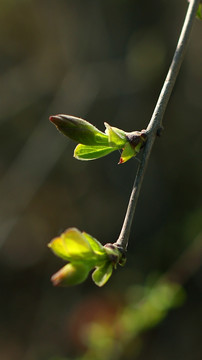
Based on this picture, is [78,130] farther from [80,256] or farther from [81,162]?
[81,162]

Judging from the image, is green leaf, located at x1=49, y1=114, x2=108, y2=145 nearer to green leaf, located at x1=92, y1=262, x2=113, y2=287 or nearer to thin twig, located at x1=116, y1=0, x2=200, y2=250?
thin twig, located at x1=116, y1=0, x2=200, y2=250

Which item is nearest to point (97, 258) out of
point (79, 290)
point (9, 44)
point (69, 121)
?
point (69, 121)

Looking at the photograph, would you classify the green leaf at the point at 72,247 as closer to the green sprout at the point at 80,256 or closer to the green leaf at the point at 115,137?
the green sprout at the point at 80,256

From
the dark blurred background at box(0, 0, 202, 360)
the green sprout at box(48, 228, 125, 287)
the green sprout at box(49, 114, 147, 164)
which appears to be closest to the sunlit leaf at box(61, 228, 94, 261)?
the green sprout at box(48, 228, 125, 287)

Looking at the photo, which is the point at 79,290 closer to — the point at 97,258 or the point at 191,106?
the point at 191,106

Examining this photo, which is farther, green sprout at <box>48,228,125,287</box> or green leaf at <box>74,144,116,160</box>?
green leaf at <box>74,144,116,160</box>

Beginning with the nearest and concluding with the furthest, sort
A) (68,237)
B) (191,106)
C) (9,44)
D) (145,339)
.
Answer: (68,237)
(145,339)
(191,106)
(9,44)

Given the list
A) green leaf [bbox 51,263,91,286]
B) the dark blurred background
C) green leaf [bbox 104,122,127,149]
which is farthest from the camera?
the dark blurred background

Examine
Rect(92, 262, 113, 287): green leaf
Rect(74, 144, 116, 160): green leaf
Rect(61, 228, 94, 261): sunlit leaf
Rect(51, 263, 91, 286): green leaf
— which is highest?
Rect(74, 144, 116, 160): green leaf
